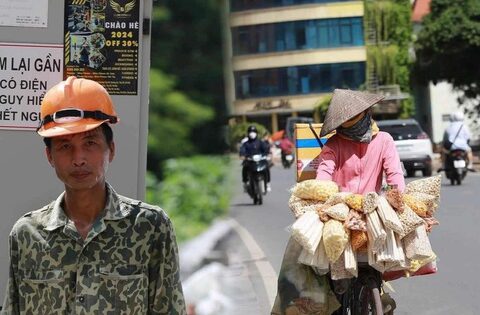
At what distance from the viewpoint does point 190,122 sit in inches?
113

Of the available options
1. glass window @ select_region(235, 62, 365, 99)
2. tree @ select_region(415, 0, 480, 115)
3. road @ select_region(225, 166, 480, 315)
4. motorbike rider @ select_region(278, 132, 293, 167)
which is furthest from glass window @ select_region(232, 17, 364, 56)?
road @ select_region(225, 166, 480, 315)

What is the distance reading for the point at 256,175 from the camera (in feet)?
58.5

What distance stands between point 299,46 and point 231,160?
195 ft

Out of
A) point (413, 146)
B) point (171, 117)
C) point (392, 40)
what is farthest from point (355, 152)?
point (392, 40)

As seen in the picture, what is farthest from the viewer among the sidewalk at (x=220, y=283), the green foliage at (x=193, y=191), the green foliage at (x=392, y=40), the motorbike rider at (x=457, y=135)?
the green foliage at (x=392, y=40)

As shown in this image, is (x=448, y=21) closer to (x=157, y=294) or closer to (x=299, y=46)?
(x=299, y=46)

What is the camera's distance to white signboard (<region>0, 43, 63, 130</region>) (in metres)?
3.99

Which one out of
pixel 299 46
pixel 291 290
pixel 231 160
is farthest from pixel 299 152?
pixel 299 46

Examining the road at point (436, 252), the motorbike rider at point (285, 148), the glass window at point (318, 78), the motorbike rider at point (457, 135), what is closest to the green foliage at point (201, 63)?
the road at point (436, 252)

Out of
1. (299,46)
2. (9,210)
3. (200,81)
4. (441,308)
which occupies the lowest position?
(441,308)

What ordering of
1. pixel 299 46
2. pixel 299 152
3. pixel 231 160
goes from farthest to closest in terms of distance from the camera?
pixel 299 46
pixel 299 152
pixel 231 160

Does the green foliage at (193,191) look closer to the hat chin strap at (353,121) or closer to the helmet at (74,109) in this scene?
the helmet at (74,109)

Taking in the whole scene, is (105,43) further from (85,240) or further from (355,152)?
(355,152)

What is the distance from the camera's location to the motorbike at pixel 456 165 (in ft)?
65.4
